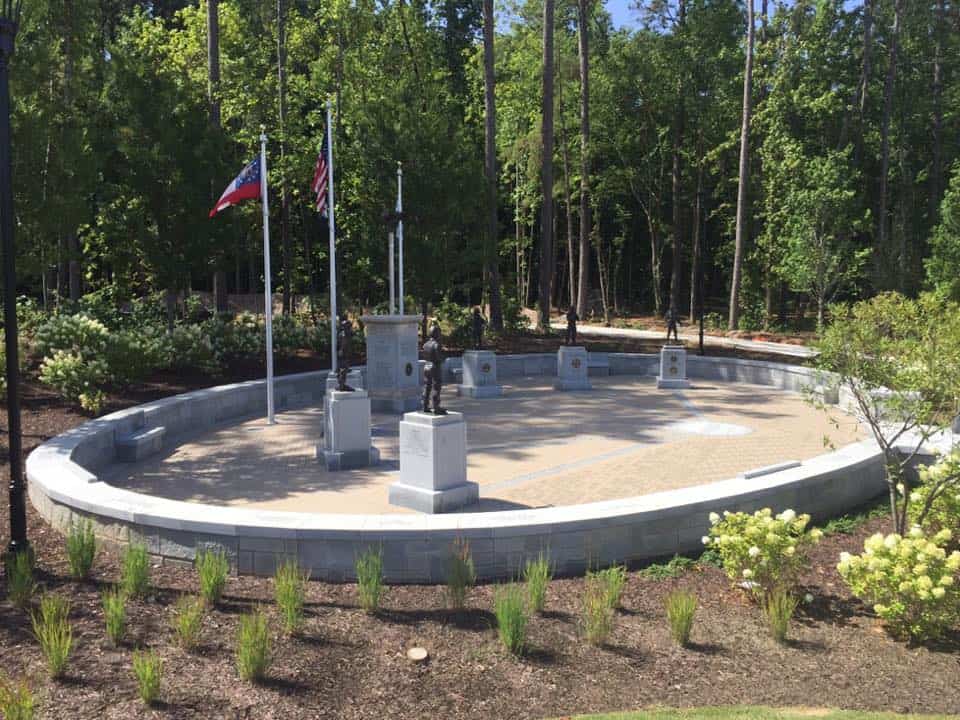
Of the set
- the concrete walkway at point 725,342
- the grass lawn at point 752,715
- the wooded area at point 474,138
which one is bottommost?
the grass lawn at point 752,715

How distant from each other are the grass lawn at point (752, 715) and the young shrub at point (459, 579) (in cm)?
166

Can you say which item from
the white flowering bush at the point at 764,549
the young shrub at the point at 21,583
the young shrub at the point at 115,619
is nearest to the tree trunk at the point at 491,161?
the white flowering bush at the point at 764,549

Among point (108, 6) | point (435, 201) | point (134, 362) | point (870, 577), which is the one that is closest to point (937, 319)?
point (870, 577)

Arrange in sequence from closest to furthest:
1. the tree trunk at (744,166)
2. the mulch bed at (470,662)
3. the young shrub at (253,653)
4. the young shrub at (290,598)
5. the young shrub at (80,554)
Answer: the mulch bed at (470,662) < the young shrub at (253,653) < the young shrub at (290,598) < the young shrub at (80,554) < the tree trunk at (744,166)

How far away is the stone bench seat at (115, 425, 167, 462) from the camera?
1166cm

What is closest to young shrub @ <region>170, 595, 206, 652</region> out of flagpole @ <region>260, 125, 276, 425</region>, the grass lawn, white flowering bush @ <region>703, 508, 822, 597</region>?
the grass lawn

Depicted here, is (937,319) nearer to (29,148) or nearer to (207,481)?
(207,481)

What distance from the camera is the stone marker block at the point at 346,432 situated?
1127 cm

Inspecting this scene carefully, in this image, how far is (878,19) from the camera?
36.5 m

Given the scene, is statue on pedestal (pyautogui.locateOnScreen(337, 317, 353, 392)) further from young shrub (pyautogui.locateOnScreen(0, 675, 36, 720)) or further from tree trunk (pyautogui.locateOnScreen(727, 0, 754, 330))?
tree trunk (pyautogui.locateOnScreen(727, 0, 754, 330))

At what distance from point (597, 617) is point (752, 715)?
4.28 feet

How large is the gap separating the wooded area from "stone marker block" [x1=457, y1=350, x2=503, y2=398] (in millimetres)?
5396

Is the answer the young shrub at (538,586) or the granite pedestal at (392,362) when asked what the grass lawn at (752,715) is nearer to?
the young shrub at (538,586)

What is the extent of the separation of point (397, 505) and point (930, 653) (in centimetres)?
550
